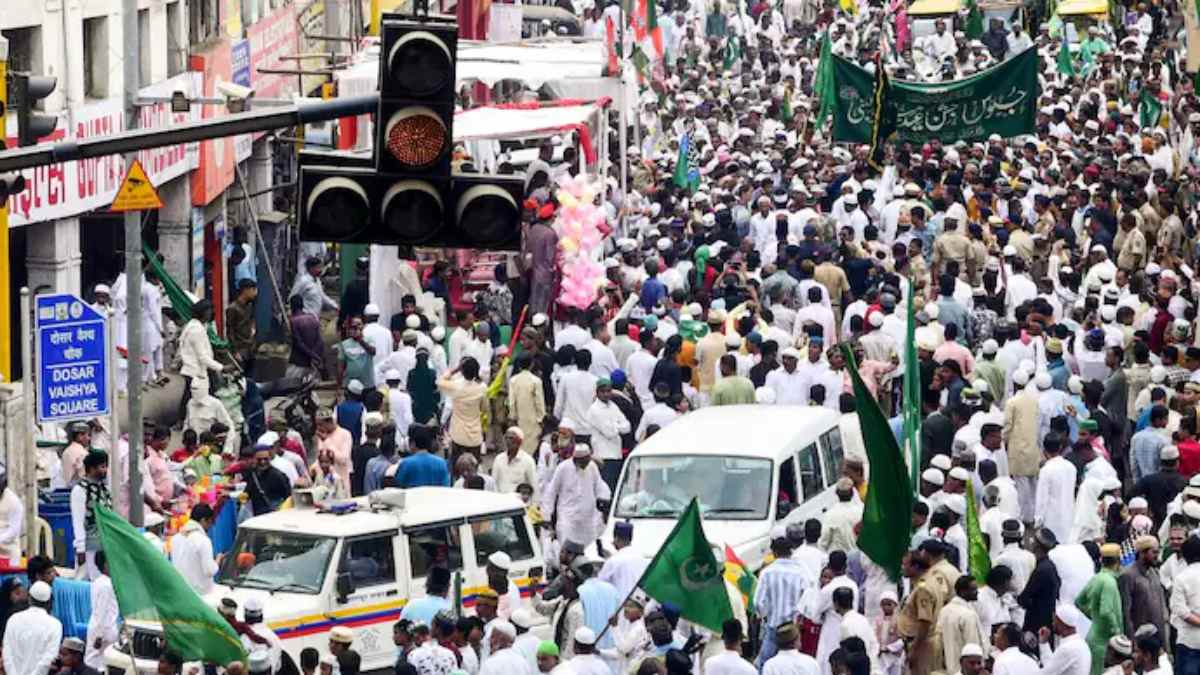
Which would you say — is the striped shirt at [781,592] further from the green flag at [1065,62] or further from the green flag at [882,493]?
the green flag at [1065,62]

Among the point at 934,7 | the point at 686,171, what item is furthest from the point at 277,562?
the point at 934,7

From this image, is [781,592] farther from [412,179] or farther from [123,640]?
[412,179]

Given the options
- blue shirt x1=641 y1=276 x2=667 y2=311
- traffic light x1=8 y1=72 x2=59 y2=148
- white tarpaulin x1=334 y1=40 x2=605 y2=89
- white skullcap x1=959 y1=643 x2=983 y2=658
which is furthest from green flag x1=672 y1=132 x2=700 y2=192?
traffic light x1=8 y1=72 x2=59 y2=148

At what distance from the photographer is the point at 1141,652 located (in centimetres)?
1627

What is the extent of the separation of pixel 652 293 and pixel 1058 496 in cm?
793

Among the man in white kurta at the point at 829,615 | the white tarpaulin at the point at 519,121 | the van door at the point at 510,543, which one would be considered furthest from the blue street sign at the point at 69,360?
the white tarpaulin at the point at 519,121

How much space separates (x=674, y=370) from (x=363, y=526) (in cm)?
634

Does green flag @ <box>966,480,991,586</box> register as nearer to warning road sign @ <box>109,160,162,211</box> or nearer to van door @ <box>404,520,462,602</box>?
van door @ <box>404,520,462,602</box>

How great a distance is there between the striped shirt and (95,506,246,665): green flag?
3.58m

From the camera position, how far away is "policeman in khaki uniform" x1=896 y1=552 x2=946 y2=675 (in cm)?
1789

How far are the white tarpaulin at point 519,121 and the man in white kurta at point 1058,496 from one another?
9472 mm

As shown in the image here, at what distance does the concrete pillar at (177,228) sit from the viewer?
3306 cm

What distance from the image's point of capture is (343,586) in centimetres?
1808

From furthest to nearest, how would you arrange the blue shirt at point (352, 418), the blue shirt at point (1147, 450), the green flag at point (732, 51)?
1. the green flag at point (732, 51)
2. the blue shirt at point (352, 418)
3. the blue shirt at point (1147, 450)
